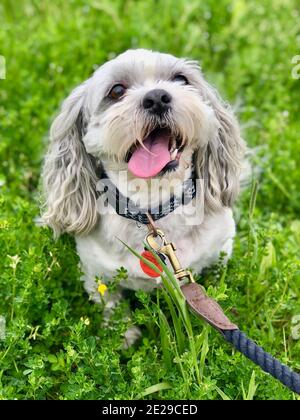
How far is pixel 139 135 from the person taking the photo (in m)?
2.22

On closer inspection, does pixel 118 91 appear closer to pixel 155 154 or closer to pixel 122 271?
pixel 155 154

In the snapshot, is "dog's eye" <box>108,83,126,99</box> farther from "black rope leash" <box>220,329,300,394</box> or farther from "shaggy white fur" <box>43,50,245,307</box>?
"black rope leash" <box>220,329,300,394</box>

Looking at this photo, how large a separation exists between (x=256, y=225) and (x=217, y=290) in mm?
731

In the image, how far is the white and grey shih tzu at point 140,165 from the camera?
225 cm

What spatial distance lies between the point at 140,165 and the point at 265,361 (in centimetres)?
76

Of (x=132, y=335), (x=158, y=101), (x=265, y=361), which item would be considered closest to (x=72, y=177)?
(x=158, y=101)

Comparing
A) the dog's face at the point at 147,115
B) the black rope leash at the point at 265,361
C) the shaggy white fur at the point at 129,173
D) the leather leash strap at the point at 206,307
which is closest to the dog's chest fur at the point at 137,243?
the shaggy white fur at the point at 129,173

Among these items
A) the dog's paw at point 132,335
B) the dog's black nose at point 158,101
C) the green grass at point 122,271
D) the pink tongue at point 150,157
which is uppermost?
the dog's black nose at point 158,101

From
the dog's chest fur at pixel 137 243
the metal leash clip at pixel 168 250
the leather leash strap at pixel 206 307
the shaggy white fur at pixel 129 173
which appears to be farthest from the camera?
the dog's chest fur at pixel 137 243

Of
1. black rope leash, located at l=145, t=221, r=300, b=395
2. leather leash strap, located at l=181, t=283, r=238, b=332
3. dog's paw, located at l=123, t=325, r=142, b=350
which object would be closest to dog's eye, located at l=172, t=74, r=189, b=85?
black rope leash, located at l=145, t=221, r=300, b=395

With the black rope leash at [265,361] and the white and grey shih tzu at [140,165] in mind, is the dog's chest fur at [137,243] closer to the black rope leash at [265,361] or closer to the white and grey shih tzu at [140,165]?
the white and grey shih tzu at [140,165]

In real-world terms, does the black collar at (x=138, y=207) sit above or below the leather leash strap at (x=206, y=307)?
above

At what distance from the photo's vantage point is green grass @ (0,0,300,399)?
2182 mm
